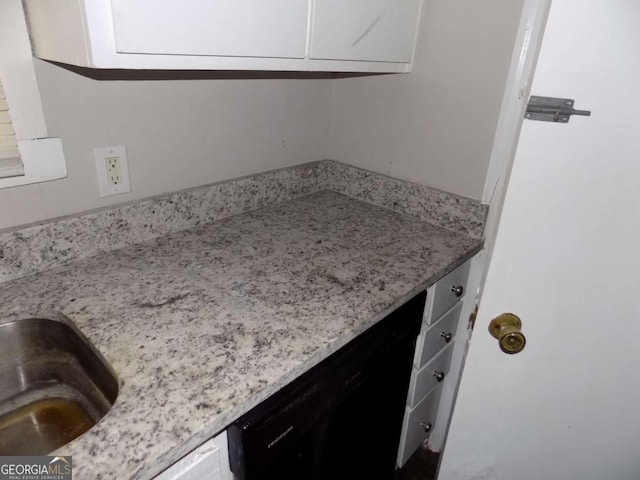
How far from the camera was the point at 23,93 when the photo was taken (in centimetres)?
Result: 90

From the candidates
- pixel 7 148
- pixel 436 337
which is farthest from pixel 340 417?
pixel 7 148

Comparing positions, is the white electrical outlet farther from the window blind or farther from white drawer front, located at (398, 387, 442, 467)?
white drawer front, located at (398, 387, 442, 467)

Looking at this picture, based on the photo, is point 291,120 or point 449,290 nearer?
point 449,290

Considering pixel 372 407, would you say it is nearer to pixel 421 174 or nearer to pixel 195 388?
pixel 195 388

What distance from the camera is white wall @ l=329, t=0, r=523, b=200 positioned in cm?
118

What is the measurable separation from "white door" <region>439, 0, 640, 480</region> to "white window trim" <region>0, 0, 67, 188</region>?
101cm

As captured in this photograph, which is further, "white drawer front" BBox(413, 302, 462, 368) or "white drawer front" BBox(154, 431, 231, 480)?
"white drawer front" BBox(413, 302, 462, 368)

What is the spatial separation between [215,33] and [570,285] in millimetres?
851

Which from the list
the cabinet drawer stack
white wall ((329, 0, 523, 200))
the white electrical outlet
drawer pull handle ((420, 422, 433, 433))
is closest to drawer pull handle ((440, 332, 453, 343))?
the cabinet drawer stack

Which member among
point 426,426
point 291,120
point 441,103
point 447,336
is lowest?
point 426,426

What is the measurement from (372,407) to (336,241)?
48cm

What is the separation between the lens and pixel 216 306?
3.04ft

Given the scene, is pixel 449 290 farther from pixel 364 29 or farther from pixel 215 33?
pixel 215 33

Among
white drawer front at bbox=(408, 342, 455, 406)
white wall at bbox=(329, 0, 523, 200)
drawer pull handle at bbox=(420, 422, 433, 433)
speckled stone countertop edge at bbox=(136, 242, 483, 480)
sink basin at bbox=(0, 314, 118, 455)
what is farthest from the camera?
drawer pull handle at bbox=(420, 422, 433, 433)
